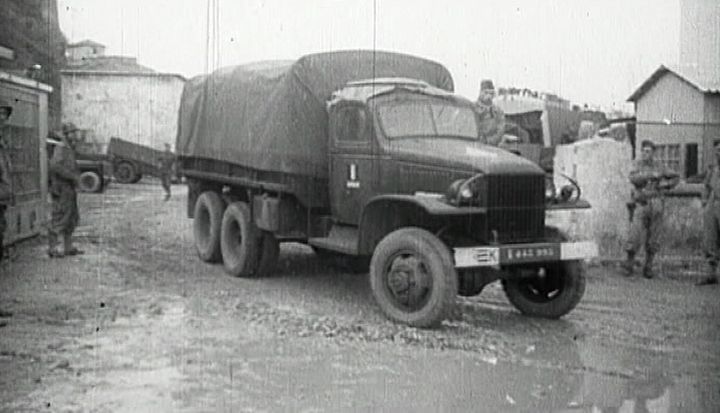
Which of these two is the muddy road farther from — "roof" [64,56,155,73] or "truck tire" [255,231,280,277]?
"roof" [64,56,155,73]

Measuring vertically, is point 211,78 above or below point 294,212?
above

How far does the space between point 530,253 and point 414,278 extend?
3.10 ft

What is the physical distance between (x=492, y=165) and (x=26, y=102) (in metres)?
6.19

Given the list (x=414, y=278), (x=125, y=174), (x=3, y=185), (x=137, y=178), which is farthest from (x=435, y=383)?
(x=137, y=178)

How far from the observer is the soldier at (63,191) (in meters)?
9.86

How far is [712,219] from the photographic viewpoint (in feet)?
28.1

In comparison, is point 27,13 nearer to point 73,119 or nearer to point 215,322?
point 215,322

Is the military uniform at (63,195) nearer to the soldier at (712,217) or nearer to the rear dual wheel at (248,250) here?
the rear dual wheel at (248,250)

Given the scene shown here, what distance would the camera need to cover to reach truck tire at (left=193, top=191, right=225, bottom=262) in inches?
404

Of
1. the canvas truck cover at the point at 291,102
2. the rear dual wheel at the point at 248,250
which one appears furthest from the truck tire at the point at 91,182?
the canvas truck cover at the point at 291,102

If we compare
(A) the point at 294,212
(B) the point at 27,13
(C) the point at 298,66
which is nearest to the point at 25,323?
(B) the point at 27,13

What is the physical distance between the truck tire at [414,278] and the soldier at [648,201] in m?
3.38

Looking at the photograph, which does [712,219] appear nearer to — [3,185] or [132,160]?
[3,185]

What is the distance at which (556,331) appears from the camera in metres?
6.86
